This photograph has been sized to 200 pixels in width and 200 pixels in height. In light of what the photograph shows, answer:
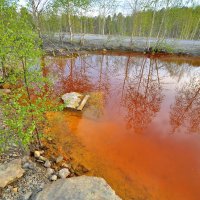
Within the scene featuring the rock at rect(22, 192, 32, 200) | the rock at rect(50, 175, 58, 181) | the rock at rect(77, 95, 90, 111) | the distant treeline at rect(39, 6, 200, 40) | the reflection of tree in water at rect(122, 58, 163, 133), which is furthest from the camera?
the distant treeline at rect(39, 6, 200, 40)

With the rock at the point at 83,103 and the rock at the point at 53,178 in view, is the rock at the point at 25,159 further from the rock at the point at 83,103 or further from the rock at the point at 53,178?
the rock at the point at 83,103

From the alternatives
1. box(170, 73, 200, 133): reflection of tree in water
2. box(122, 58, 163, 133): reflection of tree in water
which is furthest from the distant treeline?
box(170, 73, 200, 133): reflection of tree in water

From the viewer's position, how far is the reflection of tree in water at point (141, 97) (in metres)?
7.10

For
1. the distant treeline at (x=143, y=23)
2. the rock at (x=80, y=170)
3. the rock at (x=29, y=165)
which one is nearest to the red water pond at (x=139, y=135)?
the rock at (x=80, y=170)

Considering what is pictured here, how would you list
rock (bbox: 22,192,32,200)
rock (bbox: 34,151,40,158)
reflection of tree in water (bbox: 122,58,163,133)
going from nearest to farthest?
1. rock (bbox: 22,192,32,200)
2. rock (bbox: 34,151,40,158)
3. reflection of tree in water (bbox: 122,58,163,133)

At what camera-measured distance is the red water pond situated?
4406 mm

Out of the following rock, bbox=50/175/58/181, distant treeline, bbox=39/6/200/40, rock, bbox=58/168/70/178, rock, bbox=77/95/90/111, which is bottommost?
rock, bbox=58/168/70/178

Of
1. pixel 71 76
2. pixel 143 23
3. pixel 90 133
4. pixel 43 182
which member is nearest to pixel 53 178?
pixel 43 182

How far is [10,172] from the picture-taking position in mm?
3662

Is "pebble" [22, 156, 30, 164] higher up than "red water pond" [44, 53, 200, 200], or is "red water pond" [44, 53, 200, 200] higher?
"pebble" [22, 156, 30, 164]

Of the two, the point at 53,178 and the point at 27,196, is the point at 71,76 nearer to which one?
the point at 53,178

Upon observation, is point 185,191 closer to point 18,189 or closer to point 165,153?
point 165,153

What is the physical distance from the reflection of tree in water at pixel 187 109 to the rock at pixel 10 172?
18.4 feet

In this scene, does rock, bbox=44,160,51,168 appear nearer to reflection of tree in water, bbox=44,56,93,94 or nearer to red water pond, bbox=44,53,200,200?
red water pond, bbox=44,53,200,200
